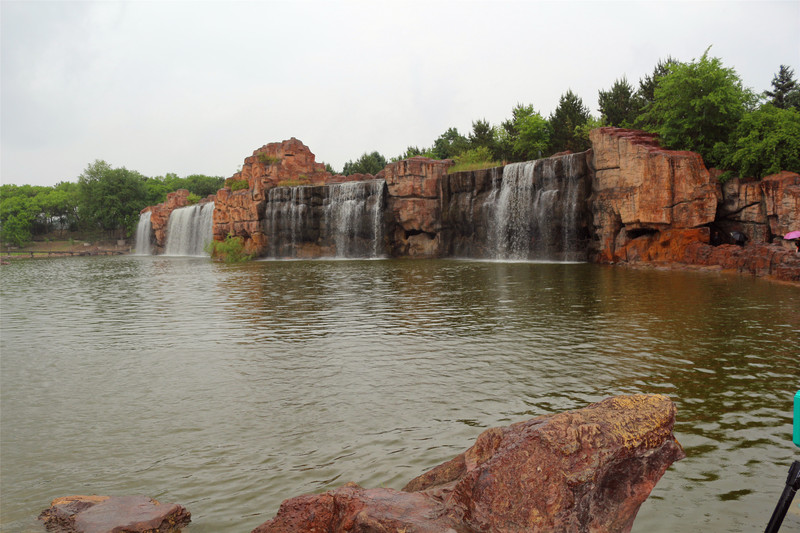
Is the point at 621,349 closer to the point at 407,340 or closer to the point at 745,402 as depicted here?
the point at 745,402

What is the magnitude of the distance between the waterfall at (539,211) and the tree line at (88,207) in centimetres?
4754

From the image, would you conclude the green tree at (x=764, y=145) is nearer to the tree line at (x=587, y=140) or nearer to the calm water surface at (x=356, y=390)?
the tree line at (x=587, y=140)

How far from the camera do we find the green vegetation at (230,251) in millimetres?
43875

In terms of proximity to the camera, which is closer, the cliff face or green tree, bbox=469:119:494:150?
the cliff face

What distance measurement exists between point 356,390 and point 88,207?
83.4 metres

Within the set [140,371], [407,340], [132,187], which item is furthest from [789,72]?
[132,187]

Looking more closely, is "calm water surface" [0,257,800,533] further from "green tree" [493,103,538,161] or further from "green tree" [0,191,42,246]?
"green tree" [0,191,42,246]

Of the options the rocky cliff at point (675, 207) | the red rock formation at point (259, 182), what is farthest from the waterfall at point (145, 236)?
the rocky cliff at point (675, 207)

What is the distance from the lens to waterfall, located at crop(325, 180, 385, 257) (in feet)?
136

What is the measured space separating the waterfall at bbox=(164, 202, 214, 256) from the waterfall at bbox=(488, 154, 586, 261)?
3186 centimetres

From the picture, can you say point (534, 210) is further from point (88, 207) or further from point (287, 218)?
point (88, 207)

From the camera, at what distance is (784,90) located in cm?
4738

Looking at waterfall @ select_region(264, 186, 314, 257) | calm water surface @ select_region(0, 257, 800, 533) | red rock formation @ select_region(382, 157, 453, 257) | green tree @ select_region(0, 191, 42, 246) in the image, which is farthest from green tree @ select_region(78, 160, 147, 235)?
calm water surface @ select_region(0, 257, 800, 533)

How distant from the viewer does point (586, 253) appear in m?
31.2
